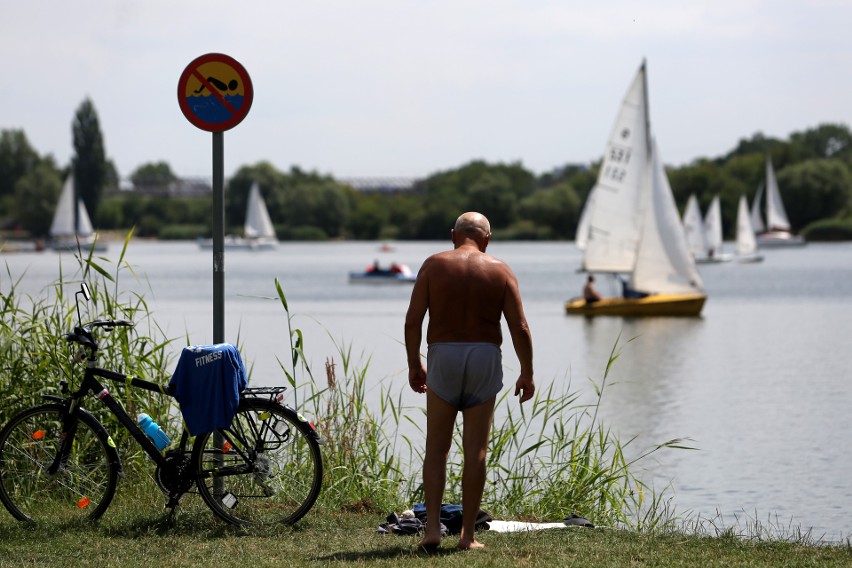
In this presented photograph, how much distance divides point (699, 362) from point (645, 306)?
9.42m

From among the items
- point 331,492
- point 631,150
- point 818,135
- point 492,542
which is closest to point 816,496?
point 331,492

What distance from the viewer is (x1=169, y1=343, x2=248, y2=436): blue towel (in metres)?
7.18

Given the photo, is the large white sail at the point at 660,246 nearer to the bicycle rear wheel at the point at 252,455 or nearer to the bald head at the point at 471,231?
the bicycle rear wheel at the point at 252,455

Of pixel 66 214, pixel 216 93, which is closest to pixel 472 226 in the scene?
pixel 216 93

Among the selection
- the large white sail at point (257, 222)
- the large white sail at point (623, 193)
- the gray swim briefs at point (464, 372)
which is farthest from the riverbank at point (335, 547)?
the large white sail at point (257, 222)

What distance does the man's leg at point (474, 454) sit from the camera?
21.6 feet

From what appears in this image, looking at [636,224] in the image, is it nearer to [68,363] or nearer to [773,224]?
[68,363]

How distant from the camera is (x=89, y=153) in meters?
128

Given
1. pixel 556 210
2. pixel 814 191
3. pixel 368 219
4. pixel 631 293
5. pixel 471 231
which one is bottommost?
pixel 631 293

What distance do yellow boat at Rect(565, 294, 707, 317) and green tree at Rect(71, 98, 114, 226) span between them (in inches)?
3724

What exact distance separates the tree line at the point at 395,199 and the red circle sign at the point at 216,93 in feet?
390

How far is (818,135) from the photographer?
17862 centimetres

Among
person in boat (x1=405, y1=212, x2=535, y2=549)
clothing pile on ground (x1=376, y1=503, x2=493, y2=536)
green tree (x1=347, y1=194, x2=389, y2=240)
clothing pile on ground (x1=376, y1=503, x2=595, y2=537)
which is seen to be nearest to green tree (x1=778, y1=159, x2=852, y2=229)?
green tree (x1=347, y1=194, x2=389, y2=240)

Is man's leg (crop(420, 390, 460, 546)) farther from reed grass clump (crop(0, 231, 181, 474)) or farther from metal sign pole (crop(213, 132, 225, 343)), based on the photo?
reed grass clump (crop(0, 231, 181, 474))
